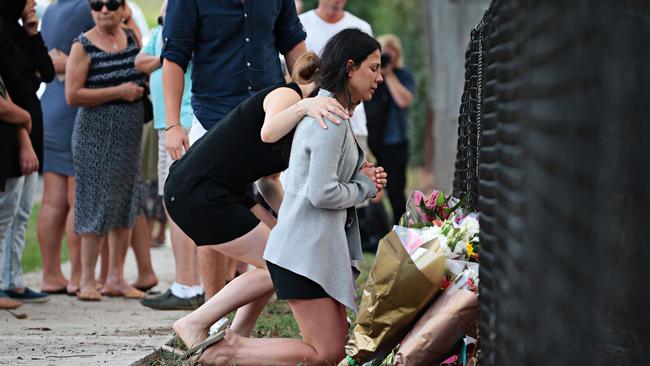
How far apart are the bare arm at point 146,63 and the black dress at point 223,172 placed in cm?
272

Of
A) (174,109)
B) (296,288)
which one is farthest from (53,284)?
(296,288)

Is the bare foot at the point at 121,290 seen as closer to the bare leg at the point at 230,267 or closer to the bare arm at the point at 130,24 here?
the bare leg at the point at 230,267

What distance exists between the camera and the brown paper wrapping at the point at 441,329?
14.2 ft

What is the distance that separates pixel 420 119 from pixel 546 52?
24.1 m

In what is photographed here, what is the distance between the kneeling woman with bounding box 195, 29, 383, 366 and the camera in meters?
4.88

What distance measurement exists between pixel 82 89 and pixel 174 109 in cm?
181

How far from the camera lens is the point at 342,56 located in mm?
5082

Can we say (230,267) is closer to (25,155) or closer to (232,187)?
(25,155)

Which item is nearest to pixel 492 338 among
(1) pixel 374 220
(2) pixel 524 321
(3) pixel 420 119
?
(2) pixel 524 321

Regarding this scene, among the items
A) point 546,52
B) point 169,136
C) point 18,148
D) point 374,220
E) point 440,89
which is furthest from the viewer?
point 440,89

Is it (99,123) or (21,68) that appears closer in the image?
(21,68)

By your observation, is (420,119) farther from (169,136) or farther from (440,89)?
(169,136)

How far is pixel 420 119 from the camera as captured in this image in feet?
90.0

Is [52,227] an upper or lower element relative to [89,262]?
upper
